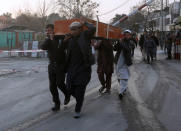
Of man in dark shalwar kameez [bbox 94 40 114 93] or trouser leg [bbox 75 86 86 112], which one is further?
man in dark shalwar kameez [bbox 94 40 114 93]

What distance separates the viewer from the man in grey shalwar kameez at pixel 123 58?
6605 millimetres

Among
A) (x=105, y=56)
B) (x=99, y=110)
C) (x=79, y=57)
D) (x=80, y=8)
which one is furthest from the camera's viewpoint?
(x=80, y=8)

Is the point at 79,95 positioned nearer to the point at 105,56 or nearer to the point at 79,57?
the point at 79,57

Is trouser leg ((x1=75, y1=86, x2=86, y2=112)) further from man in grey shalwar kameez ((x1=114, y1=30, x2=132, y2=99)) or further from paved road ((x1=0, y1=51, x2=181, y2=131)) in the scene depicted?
man in grey shalwar kameez ((x1=114, y1=30, x2=132, y2=99))

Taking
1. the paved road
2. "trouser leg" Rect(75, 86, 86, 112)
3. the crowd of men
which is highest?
the crowd of men

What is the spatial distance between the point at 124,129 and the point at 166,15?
73.2m

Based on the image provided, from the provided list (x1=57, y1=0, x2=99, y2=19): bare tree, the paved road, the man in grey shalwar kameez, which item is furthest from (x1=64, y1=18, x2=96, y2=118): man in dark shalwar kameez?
(x1=57, y1=0, x2=99, y2=19): bare tree

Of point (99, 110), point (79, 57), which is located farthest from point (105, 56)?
point (79, 57)

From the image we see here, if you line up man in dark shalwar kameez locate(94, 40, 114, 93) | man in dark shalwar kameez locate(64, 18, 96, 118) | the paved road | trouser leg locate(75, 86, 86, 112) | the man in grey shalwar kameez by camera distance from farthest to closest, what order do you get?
man in dark shalwar kameez locate(94, 40, 114, 93), the man in grey shalwar kameez, trouser leg locate(75, 86, 86, 112), man in dark shalwar kameez locate(64, 18, 96, 118), the paved road

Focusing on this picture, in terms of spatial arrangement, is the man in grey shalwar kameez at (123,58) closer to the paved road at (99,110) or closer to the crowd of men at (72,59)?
the paved road at (99,110)

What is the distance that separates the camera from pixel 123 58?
674 centimetres

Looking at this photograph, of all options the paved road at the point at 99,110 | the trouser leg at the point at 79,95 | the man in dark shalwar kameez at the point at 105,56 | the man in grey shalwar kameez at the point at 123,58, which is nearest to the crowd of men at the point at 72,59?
the trouser leg at the point at 79,95

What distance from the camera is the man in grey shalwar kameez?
6.61m

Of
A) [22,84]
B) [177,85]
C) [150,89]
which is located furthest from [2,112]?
[177,85]
